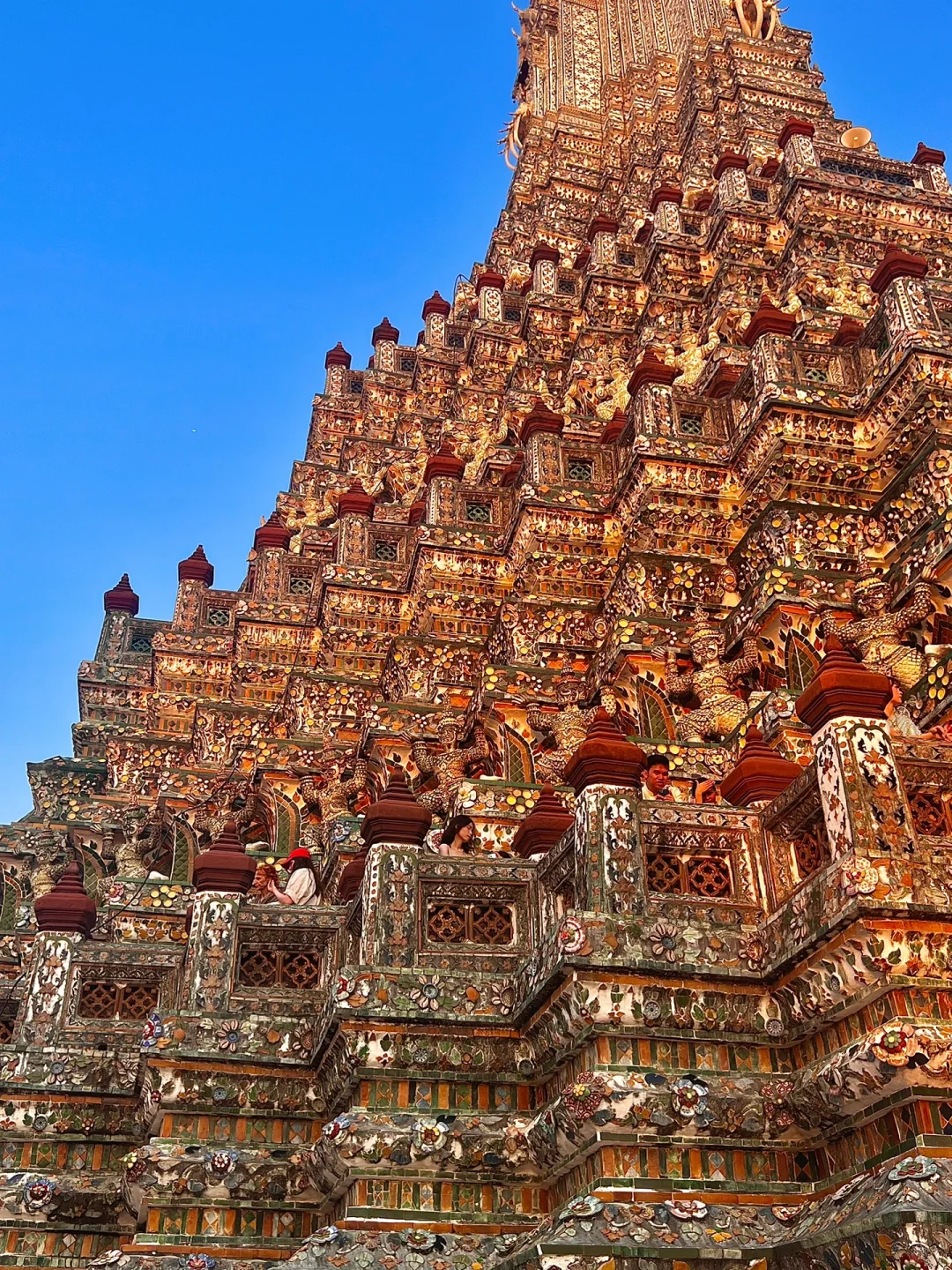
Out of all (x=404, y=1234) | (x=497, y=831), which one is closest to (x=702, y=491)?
(x=497, y=831)

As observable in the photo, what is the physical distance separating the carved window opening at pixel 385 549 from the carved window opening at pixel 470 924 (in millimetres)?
14060

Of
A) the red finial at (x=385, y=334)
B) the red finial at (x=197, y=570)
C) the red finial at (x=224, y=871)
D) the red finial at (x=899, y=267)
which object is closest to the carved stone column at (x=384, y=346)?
the red finial at (x=385, y=334)

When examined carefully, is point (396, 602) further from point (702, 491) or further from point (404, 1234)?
point (404, 1234)

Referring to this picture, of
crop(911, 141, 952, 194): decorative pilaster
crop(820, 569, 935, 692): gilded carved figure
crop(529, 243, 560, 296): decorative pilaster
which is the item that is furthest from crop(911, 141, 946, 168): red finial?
crop(820, 569, 935, 692): gilded carved figure

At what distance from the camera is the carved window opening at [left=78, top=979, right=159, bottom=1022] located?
14008 mm

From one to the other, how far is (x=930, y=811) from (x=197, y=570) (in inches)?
1060

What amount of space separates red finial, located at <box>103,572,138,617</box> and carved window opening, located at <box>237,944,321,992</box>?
25.0 m

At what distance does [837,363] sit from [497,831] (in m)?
7.66

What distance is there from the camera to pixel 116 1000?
1411cm

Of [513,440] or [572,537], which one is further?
[513,440]

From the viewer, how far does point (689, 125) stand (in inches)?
1211

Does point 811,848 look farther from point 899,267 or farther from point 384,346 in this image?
point 384,346

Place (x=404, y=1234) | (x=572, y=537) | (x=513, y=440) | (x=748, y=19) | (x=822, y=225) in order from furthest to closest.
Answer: (x=748, y=19) → (x=513, y=440) → (x=822, y=225) → (x=572, y=537) → (x=404, y=1234)

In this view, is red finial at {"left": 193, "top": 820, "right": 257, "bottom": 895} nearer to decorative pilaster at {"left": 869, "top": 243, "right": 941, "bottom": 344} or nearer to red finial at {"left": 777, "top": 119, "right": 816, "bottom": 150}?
decorative pilaster at {"left": 869, "top": 243, "right": 941, "bottom": 344}
